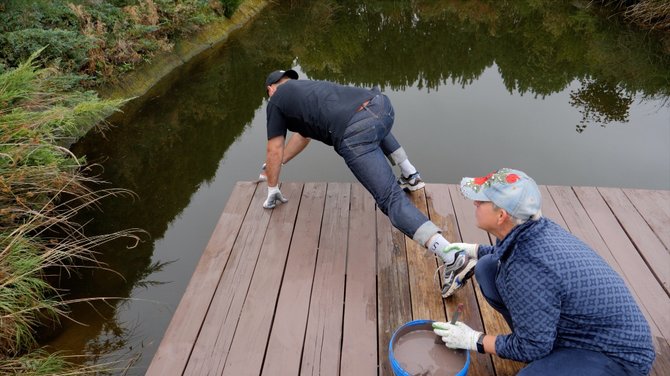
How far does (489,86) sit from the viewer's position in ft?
21.4

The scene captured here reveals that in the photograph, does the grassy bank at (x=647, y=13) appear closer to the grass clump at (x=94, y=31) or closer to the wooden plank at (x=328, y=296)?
the wooden plank at (x=328, y=296)

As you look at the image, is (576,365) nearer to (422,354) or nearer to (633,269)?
(422,354)

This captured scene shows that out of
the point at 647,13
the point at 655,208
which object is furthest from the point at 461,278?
the point at 647,13

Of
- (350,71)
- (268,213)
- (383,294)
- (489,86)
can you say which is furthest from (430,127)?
(383,294)

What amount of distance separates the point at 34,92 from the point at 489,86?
5185 mm

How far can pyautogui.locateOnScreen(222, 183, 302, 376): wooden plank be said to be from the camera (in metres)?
2.20

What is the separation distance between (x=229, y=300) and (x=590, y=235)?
215 centimetres

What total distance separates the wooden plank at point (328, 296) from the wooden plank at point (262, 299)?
20 centimetres

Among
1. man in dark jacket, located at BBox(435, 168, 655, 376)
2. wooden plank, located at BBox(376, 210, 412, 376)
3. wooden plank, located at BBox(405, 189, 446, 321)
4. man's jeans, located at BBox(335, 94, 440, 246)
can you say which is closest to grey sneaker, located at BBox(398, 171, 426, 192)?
wooden plank, located at BBox(376, 210, 412, 376)

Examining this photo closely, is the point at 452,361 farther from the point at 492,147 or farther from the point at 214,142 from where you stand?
the point at 214,142

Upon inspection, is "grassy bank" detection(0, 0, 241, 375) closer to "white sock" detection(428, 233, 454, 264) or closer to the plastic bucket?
the plastic bucket

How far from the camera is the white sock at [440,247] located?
2437 mm

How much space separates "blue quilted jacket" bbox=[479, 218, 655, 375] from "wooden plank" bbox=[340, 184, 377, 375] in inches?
28.5

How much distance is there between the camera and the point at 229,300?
8.30 feet
